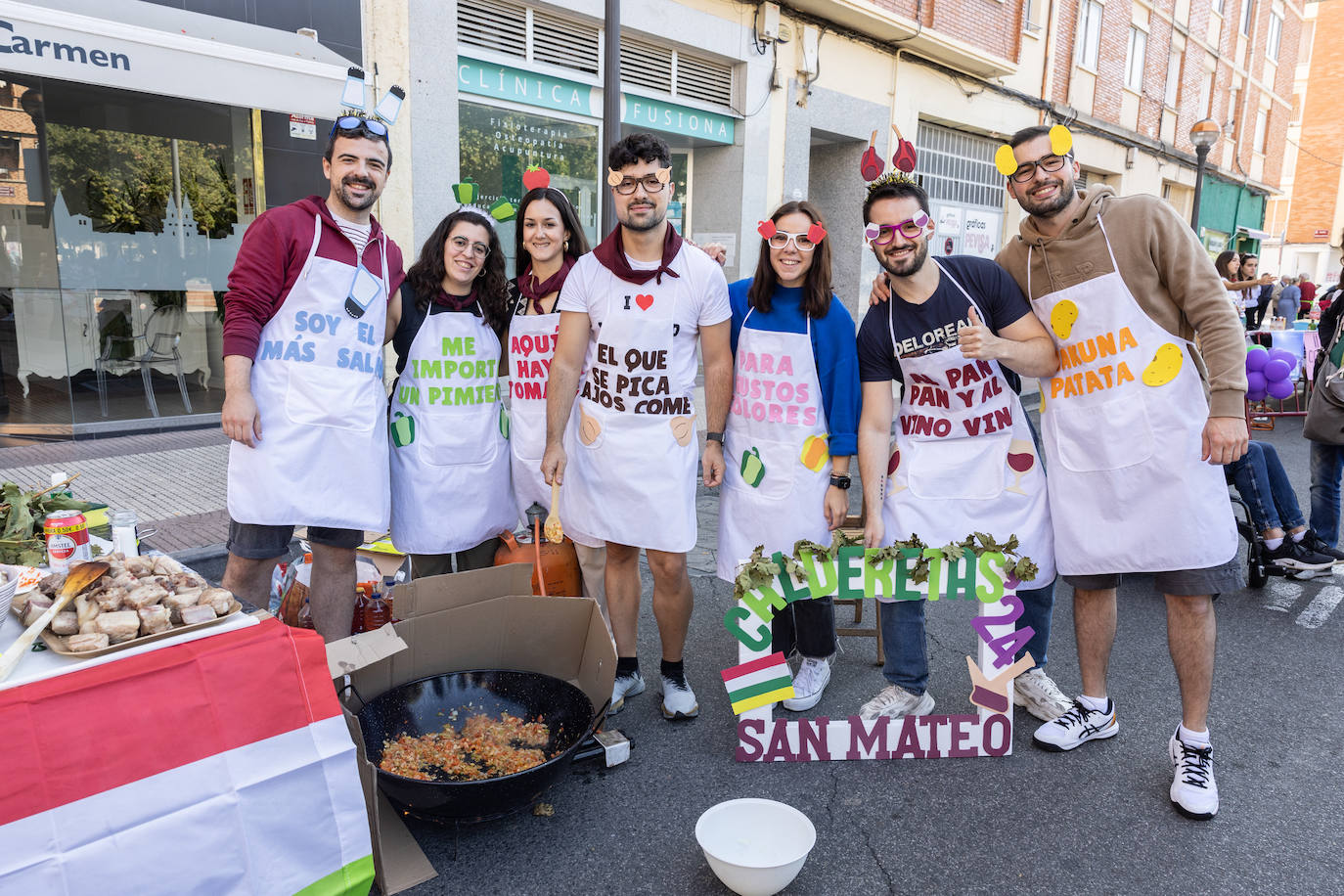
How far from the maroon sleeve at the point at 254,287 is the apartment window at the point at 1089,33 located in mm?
17784

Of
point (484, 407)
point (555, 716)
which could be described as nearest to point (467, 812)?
point (555, 716)

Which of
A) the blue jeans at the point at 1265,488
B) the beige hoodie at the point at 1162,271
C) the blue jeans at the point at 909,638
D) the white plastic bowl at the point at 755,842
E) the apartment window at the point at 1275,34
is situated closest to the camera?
the white plastic bowl at the point at 755,842

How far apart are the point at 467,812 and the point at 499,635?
0.67 meters

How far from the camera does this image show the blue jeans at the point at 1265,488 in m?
4.88

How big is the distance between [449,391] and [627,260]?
86cm

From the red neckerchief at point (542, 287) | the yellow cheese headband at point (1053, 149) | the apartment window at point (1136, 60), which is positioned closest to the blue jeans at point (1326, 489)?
the yellow cheese headband at point (1053, 149)

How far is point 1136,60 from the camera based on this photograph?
1911 centimetres

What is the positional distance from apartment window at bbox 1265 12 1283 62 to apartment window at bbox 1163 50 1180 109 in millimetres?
8972

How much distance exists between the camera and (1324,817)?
276 centimetres

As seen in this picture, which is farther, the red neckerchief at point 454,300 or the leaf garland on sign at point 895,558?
the red neckerchief at point 454,300

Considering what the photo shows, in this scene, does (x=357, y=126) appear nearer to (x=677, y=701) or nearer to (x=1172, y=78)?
(x=677, y=701)

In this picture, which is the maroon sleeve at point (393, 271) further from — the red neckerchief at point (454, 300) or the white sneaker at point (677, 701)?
the white sneaker at point (677, 701)

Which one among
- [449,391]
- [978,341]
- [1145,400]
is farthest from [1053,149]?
[449,391]

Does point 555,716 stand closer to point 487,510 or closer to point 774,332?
point 487,510
